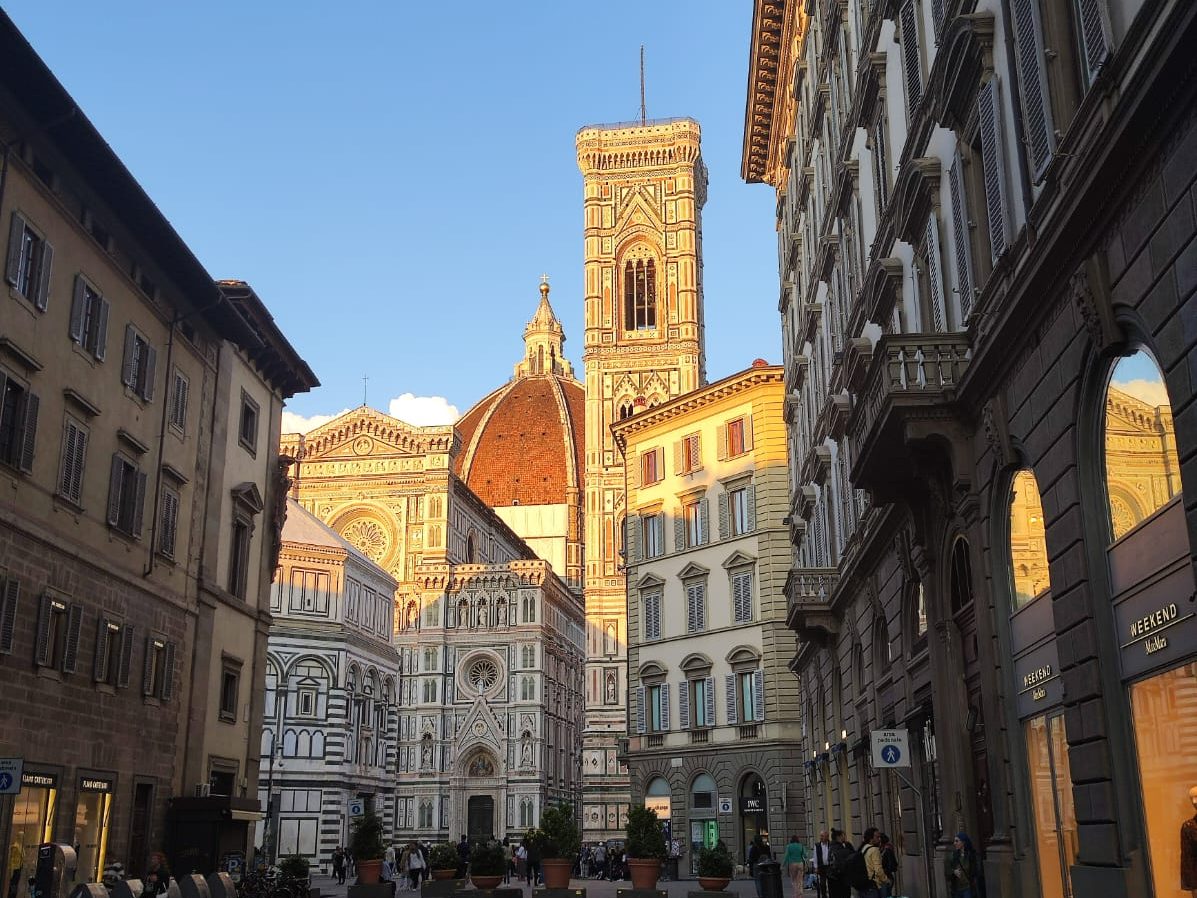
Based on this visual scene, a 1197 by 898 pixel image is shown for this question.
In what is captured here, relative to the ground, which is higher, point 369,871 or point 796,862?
point 796,862

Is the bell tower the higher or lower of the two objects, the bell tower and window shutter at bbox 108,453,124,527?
the higher

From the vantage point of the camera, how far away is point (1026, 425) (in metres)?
15.8

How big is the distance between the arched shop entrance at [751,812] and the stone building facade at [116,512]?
21.5m

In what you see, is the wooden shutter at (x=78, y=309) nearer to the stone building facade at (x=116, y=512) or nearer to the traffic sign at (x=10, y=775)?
the stone building facade at (x=116, y=512)

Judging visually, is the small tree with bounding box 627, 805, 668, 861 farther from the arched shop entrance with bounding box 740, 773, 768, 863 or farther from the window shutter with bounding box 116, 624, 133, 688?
the arched shop entrance with bounding box 740, 773, 768, 863

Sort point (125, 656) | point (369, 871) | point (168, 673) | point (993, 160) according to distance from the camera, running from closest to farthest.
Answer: point (993, 160) < point (125, 656) < point (168, 673) < point (369, 871)

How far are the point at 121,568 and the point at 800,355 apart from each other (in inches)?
823

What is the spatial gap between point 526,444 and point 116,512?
13555cm

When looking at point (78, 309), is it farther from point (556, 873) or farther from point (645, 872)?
point (645, 872)

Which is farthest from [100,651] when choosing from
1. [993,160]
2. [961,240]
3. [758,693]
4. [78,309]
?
[758,693]

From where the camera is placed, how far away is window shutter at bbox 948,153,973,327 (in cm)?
1809

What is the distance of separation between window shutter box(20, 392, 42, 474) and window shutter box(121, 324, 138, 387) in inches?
164

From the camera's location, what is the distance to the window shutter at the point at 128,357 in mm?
28094

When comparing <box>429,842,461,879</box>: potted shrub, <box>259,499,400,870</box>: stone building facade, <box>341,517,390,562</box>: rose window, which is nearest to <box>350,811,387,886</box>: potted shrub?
<box>429,842,461,879</box>: potted shrub
